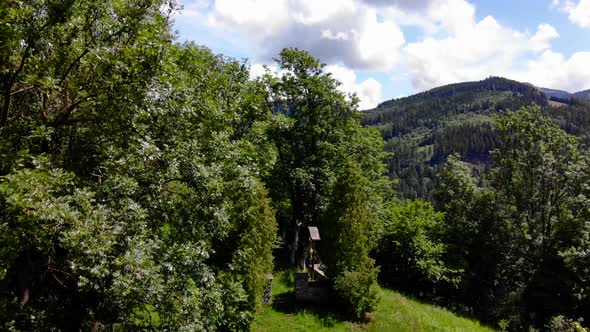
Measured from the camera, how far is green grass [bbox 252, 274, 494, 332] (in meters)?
19.1

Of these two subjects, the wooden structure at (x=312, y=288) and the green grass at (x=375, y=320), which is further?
the wooden structure at (x=312, y=288)

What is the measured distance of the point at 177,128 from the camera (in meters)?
11.2

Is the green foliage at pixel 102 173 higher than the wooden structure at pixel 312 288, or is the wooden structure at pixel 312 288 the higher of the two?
the green foliage at pixel 102 173

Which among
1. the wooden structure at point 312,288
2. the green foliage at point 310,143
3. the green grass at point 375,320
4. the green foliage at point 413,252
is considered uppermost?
the green foliage at point 310,143

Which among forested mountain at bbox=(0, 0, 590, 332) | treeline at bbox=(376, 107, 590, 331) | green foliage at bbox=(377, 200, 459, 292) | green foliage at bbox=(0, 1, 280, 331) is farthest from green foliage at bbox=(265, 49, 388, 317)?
green foliage at bbox=(0, 1, 280, 331)

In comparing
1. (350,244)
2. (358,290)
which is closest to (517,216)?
(350,244)

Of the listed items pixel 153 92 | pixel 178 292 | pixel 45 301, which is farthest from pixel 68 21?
pixel 45 301

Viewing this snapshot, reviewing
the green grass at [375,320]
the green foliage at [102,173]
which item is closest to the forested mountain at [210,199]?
the green foliage at [102,173]

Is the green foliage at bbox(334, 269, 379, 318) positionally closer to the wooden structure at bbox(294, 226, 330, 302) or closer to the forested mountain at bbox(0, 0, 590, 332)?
the forested mountain at bbox(0, 0, 590, 332)

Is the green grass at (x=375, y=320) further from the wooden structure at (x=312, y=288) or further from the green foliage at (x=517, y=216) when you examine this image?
the green foliage at (x=517, y=216)

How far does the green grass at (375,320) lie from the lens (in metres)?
19.1

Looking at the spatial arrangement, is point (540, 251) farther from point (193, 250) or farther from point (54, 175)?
point (54, 175)

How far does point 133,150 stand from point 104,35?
9.25ft

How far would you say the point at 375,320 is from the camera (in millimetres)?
19984
